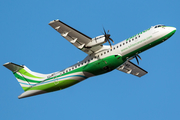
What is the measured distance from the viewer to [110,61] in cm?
2892

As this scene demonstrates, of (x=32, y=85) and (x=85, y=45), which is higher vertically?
(x=85, y=45)

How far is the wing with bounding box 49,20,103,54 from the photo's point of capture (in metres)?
27.1

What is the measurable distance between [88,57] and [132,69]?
751 cm

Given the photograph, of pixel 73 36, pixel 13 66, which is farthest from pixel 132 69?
pixel 13 66

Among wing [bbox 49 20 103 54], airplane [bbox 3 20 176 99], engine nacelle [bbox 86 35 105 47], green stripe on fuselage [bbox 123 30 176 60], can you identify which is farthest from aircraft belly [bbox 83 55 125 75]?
engine nacelle [bbox 86 35 105 47]

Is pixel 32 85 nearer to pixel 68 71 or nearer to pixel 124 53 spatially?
pixel 68 71

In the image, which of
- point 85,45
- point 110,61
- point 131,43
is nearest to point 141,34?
point 131,43

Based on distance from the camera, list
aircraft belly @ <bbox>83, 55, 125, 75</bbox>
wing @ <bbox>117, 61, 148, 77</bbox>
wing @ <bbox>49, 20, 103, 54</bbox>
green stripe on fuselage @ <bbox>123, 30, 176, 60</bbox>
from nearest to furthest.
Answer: wing @ <bbox>49, 20, 103, 54</bbox> → green stripe on fuselage @ <bbox>123, 30, 176, 60</bbox> → aircraft belly @ <bbox>83, 55, 125, 75</bbox> → wing @ <bbox>117, 61, 148, 77</bbox>

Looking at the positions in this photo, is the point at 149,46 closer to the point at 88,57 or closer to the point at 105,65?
the point at 105,65

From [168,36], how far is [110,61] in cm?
664

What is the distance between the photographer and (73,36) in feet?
92.7

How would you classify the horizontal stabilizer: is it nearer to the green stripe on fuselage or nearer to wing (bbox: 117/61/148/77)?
wing (bbox: 117/61/148/77)

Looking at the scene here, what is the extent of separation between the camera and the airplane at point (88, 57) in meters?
27.8

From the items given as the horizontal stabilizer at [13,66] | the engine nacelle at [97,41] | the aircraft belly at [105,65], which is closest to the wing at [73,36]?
the engine nacelle at [97,41]
